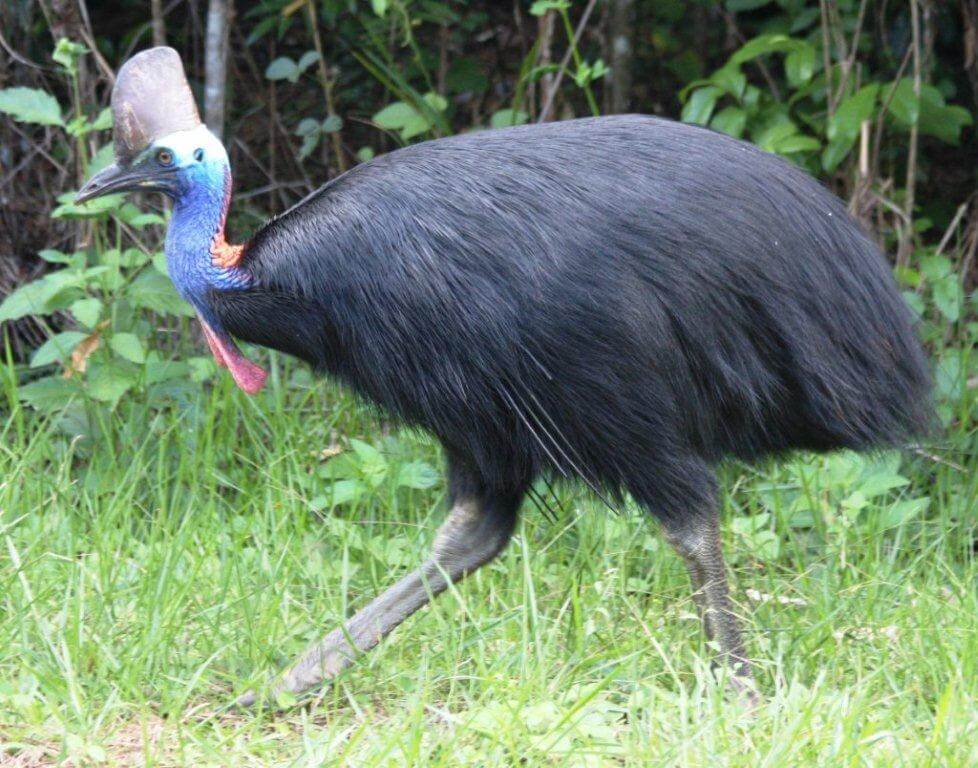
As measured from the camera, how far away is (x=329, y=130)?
460 cm

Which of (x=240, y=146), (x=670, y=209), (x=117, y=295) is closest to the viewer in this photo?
(x=670, y=209)

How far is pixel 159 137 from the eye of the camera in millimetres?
2877

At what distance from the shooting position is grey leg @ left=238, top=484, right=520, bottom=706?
282 centimetres

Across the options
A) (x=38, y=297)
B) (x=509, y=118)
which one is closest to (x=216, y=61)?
(x=509, y=118)

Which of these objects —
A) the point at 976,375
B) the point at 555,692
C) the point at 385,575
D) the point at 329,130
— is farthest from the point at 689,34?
the point at 555,692

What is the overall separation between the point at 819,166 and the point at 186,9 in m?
2.27

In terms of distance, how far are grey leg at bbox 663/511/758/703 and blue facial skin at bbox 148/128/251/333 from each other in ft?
3.16

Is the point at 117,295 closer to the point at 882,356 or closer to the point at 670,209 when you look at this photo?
the point at 670,209

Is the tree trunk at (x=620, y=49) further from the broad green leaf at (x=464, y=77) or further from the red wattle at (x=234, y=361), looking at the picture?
the red wattle at (x=234, y=361)

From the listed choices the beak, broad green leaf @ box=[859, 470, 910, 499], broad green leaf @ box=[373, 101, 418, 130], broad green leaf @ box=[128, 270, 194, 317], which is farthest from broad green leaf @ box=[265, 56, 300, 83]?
broad green leaf @ box=[859, 470, 910, 499]

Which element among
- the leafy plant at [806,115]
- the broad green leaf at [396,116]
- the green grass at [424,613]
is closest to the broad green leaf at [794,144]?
the leafy plant at [806,115]

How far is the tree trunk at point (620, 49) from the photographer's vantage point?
4.87 m

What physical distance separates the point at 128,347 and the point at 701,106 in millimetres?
1764

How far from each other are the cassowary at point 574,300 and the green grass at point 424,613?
17 cm
